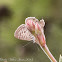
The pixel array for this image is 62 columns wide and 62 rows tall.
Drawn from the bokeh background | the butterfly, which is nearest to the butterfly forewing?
the butterfly

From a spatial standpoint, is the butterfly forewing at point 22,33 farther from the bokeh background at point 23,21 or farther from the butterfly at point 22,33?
the bokeh background at point 23,21

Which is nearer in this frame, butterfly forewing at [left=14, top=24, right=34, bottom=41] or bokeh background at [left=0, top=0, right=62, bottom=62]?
butterfly forewing at [left=14, top=24, right=34, bottom=41]

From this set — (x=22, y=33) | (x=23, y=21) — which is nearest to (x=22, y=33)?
(x=22, y=33)

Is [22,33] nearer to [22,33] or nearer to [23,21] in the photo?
[22,33]

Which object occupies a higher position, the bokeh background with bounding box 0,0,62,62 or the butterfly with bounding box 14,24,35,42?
the butterfly with bounding box 14,24,35,42

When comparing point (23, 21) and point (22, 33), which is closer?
point (22, 33)

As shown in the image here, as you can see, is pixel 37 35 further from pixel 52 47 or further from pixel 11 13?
pixel 11 13

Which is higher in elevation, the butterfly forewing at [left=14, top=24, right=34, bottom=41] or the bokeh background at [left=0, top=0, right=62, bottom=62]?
the butterfly forewing at [left=14, top=24, right=34, bottom=41]

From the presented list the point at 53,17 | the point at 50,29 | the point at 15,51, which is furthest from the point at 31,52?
the point at 53,17

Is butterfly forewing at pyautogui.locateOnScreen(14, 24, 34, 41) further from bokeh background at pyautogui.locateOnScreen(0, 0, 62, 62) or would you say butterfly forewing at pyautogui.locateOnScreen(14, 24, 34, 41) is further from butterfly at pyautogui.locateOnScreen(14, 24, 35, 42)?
bokeh background at pyautogui.locateOnScreen(0, 0, 62, 62)
